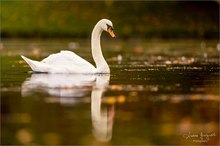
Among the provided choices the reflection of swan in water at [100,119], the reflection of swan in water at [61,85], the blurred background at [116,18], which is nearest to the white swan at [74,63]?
the reflection of swan in water at [61,85]

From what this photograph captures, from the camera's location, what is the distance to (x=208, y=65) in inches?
899

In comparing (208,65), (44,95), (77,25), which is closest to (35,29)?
(77,25)

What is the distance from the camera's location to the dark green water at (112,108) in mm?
10016

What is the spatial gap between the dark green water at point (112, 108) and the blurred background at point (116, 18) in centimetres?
2592

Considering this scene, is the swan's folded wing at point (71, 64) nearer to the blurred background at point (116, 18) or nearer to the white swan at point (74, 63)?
the white swan at point (74, 63)

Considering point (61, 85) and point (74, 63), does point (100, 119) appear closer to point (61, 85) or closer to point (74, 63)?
point (61, 85)

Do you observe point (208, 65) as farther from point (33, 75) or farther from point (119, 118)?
point (119, 118)

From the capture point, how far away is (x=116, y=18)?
48.2 meters

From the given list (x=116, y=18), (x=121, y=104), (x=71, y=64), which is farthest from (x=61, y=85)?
(x=116, y=18)

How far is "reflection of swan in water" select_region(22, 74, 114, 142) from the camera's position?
1089 centimetres

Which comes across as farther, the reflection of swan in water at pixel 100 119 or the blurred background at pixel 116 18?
the blurred background at pixel 116 18

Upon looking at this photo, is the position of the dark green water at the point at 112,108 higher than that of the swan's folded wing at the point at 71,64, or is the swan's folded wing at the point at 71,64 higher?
the swan's folded wing at the point at 71,64

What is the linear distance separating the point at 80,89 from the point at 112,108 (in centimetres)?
276

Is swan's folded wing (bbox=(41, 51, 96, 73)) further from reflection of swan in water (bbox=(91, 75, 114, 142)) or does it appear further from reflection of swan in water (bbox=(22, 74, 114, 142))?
reflection of swan in water (bbox=(91, 75, 114, 142))
